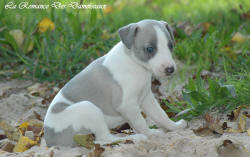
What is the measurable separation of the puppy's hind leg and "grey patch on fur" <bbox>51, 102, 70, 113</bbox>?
0.07 metres

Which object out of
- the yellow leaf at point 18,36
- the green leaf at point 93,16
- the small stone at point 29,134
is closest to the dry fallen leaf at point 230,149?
the small stone at point 29,134

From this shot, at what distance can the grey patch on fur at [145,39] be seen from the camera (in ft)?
10.5

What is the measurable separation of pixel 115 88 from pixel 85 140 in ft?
1.65

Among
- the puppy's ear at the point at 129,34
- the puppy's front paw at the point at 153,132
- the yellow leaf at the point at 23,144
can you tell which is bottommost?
the yellow leaf at the point at 23,144

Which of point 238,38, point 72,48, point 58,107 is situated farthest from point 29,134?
point 238,38

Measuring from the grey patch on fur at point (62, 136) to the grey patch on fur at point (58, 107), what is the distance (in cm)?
16

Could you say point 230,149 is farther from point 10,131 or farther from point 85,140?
point 10,131

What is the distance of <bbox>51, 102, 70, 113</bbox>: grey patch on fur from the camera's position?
3.28 meters

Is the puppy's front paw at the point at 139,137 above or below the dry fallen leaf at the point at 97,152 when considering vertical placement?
below

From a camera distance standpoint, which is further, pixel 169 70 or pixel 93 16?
pixel 93 16

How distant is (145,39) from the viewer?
3219 millimetres

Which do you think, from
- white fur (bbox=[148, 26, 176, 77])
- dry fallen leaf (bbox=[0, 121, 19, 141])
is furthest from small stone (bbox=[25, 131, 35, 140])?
white fur (bbox=[148, 26, 176, 77])

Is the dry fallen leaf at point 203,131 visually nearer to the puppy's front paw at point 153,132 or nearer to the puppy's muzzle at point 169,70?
the puppy's front paw at point 153,132

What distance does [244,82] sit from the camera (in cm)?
382
